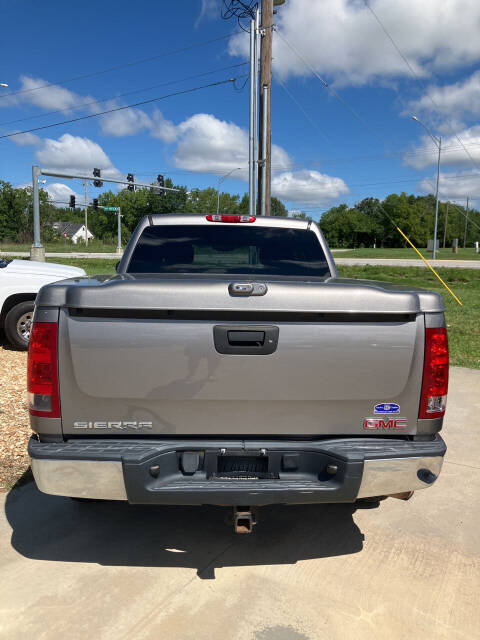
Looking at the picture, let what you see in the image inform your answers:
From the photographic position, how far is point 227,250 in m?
4.29

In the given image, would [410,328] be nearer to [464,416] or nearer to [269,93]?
[464,416]

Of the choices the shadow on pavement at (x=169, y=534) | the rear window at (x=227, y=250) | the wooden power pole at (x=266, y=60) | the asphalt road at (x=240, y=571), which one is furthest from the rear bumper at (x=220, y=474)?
the wooden power pole at (x=266, y=60)

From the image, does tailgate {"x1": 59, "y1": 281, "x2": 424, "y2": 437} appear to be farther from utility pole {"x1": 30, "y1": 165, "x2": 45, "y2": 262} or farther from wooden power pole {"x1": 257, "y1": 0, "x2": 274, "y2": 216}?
utility pole {"x1": 30, "y1": 165, "x2": 45, "y2": 262}

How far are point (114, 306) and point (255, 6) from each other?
46.3 feet

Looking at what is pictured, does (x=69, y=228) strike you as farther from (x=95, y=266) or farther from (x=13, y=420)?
(x=13, y=420)

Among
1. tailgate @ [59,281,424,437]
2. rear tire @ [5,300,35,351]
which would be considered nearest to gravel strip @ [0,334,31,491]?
rear tire @ [5,300,35,351]

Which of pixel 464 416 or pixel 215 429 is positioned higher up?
pixel 215 429

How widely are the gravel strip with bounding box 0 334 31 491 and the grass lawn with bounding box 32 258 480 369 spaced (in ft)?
20.8

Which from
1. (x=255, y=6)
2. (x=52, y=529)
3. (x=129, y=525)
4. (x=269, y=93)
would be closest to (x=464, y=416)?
(x=129, y=525)

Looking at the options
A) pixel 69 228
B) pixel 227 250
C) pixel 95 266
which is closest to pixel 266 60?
pixel 227 250

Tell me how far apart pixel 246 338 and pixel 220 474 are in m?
0.67

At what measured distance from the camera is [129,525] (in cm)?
356

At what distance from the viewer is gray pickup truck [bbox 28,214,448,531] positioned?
8.24 ft

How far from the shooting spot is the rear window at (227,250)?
13.8ft
